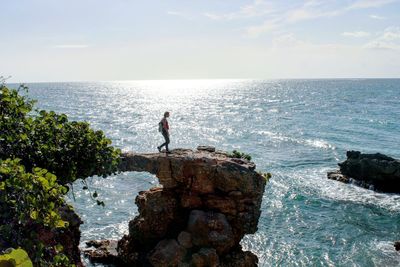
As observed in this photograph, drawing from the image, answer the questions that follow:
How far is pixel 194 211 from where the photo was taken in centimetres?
2695

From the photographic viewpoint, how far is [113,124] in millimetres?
95438

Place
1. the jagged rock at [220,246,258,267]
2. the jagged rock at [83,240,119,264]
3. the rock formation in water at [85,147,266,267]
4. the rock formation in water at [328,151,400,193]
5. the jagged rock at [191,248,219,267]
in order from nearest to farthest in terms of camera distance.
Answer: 1. the jagged rock at [191,248,219,267]
2. the rock formation in water at [85,147,266,267]
3. the jagged rock at [220,246,258,267]
4. the jagged rock at [83,240,119,264]
5. the rock formation in water at [328,151,400,193]

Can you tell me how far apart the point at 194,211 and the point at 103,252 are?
814cm

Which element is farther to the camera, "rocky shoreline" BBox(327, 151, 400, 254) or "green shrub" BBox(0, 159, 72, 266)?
"rocky shoreline" BBox(327, 151, 400, 254)

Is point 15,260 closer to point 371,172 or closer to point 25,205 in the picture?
point 25,205

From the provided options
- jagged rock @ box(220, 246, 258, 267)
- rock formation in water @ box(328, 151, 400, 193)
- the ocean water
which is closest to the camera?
jagged rock @ box(220, 246, 258, 267)

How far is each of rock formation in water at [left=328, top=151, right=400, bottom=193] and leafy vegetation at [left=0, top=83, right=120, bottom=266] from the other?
40.2 m

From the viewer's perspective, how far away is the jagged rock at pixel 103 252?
95.5ft

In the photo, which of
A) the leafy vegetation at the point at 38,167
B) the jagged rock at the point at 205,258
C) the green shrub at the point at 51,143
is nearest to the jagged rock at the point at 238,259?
the jagged rock at the point at 205,258

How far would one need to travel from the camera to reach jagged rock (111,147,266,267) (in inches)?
1022

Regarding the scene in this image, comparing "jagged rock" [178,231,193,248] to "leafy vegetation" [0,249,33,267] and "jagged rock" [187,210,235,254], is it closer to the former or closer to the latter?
"jagged rock" [187,210,235,254]

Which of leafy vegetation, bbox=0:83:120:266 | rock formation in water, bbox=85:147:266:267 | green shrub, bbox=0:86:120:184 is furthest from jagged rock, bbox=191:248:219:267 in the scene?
green shrub, bbox=0:86:120:184

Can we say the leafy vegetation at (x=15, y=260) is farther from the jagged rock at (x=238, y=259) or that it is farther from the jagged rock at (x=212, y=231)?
the jagged rock at (x=238, y=259)

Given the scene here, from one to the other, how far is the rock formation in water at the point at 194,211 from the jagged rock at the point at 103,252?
84cm
